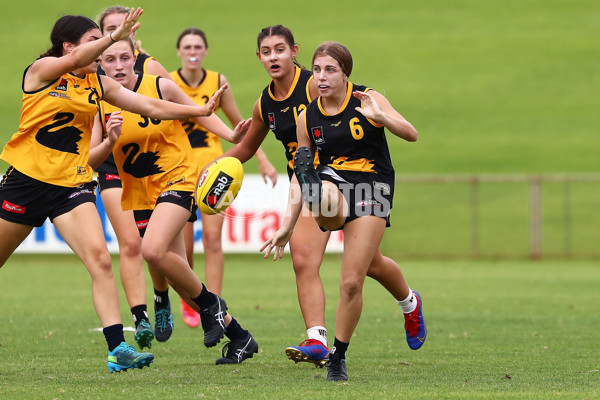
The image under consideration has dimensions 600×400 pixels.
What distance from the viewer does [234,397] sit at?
518 cm

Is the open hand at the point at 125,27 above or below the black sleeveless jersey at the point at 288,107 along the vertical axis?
above

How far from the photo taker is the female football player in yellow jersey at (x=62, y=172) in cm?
581

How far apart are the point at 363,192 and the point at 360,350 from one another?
6.05ft

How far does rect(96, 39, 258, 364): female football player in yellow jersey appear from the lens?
6.67 m

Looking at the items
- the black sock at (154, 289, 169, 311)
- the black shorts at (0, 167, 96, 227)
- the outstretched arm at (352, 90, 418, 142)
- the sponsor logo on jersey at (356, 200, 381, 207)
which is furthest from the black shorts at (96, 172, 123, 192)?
the outstretched arm at (352, 90, 418, 142)

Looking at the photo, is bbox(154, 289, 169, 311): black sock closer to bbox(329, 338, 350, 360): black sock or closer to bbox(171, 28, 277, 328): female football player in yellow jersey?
bbox(171, 28, 277, 328): female football player in yellow jersey

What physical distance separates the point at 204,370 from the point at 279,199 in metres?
12.3

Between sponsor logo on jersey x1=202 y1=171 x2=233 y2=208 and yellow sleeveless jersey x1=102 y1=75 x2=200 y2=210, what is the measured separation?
1.24 feet

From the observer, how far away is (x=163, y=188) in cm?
700

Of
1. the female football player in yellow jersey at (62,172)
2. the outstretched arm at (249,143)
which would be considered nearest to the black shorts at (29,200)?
the female football player in yellow jersey at (62,172)

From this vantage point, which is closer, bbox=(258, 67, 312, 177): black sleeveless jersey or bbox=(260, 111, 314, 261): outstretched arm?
bbox=(260, 111, 314, 261): outstretched arm

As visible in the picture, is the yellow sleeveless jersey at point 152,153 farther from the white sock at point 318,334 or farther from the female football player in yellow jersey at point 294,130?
the white sock at point 318,334

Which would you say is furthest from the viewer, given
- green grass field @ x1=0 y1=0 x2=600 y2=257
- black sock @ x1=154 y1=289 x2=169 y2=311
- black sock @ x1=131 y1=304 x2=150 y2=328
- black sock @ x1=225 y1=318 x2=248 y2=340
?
green grass field @ x1=0 y1=0 x2=600 y2=257

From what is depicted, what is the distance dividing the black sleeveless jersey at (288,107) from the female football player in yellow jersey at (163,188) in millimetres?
200
